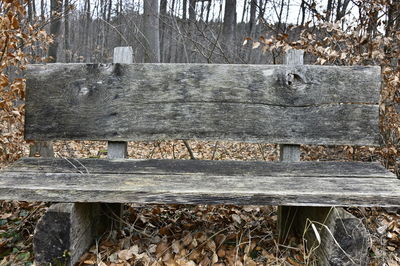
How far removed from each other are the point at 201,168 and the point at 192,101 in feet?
1.83

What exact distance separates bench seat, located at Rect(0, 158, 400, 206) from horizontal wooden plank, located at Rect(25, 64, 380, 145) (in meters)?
0.26

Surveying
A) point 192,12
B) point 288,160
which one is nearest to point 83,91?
point 288,160

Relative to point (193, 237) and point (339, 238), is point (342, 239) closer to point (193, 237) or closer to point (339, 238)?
point (339, 238)

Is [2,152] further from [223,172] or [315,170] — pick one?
[315,170]

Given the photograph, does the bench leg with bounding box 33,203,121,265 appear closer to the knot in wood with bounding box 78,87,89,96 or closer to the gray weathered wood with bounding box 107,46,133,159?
the gray weathered wood with bounding box 107,46,133,159

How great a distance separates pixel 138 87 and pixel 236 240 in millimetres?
1292

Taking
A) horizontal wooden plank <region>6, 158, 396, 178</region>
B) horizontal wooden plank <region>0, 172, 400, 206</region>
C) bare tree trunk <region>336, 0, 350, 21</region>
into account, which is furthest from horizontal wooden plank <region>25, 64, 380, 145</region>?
bare tree trunk <region>336, 0, 350, 21</region>

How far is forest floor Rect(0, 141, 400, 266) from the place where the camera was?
221 cm

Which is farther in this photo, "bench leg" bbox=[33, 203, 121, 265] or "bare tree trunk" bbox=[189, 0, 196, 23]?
"bare tree trunk" bbox=[189, 0, 196, 23]

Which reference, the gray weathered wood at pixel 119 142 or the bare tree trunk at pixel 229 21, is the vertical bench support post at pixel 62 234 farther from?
the bare tree trunk at pixel 229 21

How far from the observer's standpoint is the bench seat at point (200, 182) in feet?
5.78

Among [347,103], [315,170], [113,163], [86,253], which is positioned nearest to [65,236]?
[86,253]

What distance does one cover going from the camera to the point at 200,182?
1.96 m

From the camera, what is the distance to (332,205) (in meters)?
1.77
